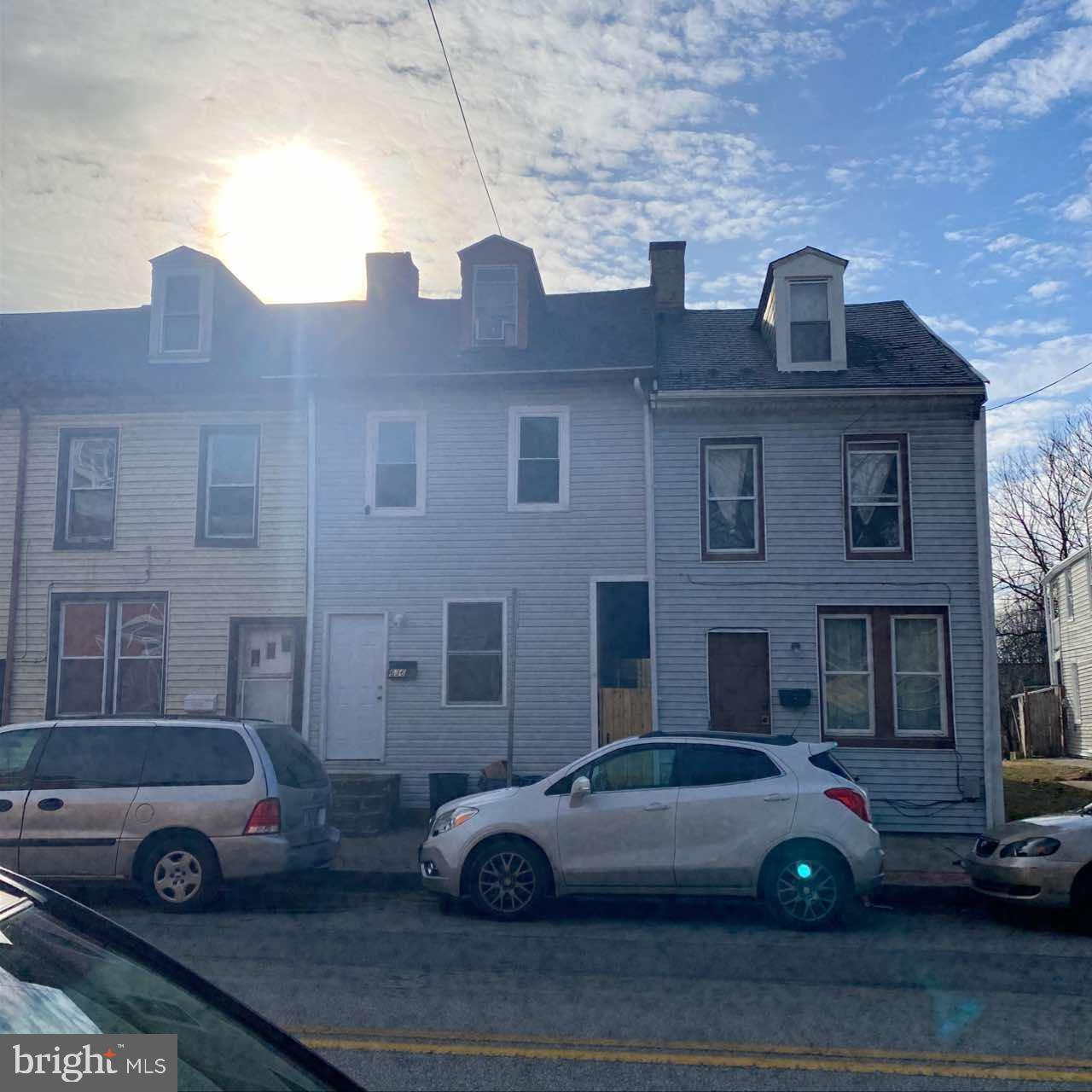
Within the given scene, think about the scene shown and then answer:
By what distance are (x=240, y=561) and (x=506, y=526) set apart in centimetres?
424

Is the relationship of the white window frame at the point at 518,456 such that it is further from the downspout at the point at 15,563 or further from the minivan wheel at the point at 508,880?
the downspout at the point at 15,563

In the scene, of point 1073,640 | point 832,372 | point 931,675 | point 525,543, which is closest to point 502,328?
point 525,543

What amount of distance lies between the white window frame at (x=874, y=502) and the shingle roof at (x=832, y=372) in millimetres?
966

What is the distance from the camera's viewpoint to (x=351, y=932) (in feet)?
28.8

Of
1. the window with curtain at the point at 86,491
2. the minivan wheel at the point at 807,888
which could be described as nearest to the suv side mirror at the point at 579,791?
the minivan wheel at the point at 807,888

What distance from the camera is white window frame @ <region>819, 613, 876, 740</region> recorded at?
15633 mm

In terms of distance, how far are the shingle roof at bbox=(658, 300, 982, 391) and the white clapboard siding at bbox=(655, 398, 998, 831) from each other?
341 millimetres

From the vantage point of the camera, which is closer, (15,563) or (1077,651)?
(15,563)

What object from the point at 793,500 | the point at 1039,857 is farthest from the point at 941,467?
the point at 1039,857

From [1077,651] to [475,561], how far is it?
984 inches

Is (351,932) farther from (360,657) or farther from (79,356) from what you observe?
(79,356)

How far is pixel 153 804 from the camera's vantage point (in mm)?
9867

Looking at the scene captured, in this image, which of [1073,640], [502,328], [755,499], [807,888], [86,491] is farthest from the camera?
[1073,640]

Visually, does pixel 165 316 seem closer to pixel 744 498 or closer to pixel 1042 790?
pixel 744 498
